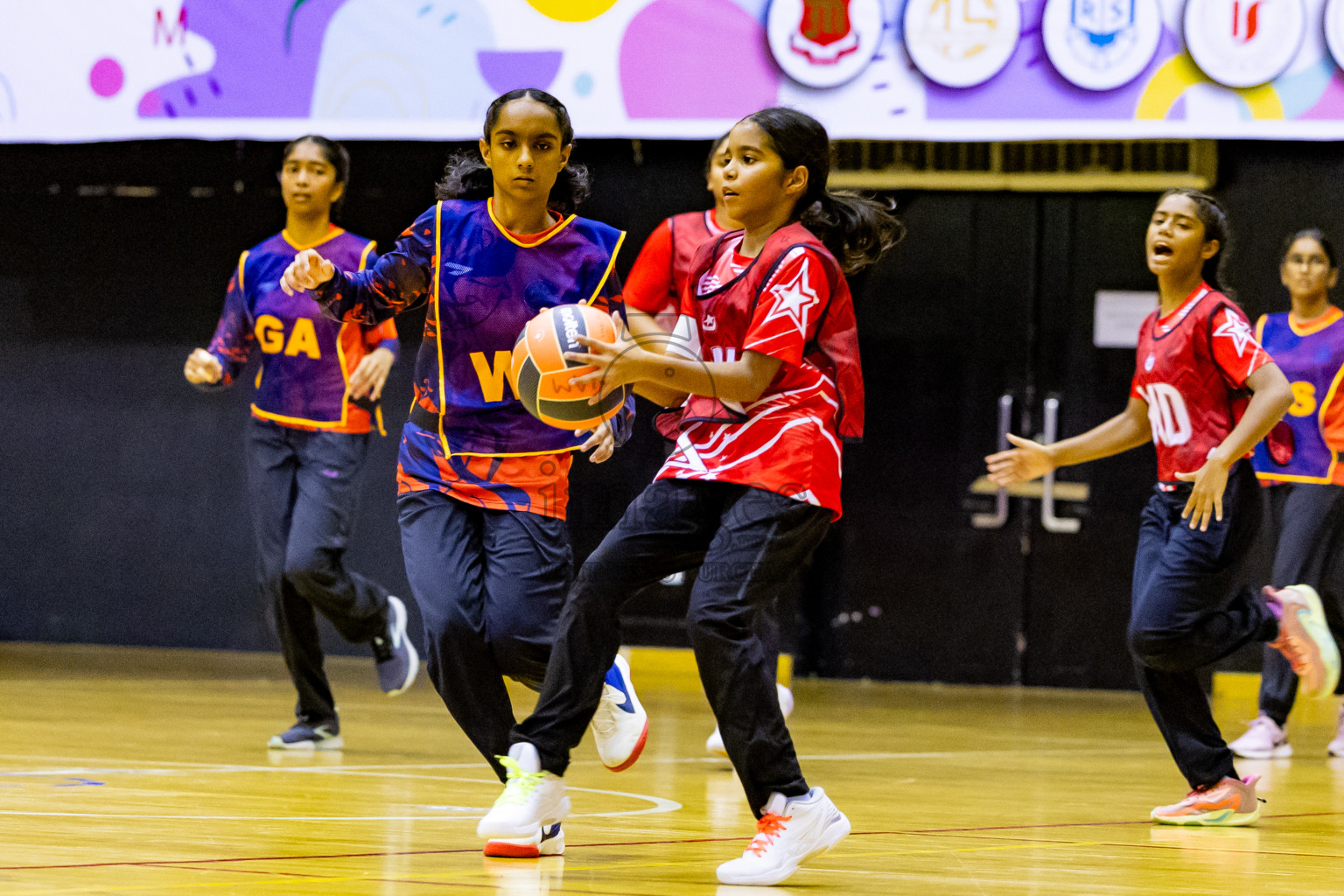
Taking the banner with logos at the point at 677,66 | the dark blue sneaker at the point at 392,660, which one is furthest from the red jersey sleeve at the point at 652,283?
the banner with logos at the point at 677,66

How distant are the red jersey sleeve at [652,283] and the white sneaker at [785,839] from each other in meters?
1.91

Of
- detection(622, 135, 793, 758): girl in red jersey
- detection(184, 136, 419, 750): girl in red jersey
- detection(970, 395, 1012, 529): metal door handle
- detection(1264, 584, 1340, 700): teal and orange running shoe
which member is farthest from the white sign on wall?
detection(184, 136, 419, 750): girl in red jersey

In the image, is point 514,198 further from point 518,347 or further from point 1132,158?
point 1132,158

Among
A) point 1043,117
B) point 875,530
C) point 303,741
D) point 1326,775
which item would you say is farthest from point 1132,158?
point 303,741

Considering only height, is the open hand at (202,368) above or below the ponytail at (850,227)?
below

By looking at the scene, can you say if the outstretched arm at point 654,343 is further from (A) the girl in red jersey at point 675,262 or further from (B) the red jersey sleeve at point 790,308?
(A) the girl in red jersey at point 675,262

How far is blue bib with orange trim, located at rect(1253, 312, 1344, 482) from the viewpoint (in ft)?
22.5

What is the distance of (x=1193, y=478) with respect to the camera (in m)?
4.68

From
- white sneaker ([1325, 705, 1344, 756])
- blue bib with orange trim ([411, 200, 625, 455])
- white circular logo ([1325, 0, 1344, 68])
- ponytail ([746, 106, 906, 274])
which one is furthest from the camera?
white circular logo ([1325, 0, 1344, 68])

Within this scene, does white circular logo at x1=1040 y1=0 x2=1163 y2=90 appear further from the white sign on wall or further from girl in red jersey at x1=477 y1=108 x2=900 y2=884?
girl in red jersey at x1=477 y1=108 x2=900 y2=884

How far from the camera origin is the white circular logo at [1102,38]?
761cm

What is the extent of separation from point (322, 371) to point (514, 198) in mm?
2343

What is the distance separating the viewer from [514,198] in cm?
400

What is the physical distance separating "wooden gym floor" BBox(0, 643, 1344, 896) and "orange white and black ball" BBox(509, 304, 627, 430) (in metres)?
0.92
